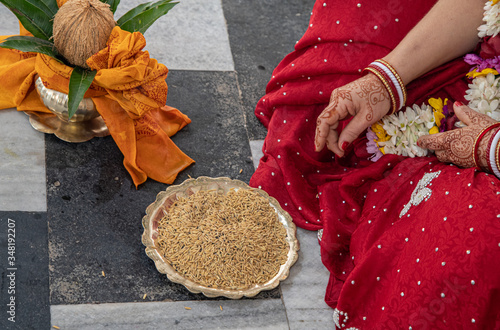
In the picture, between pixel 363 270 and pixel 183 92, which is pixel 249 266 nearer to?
pixel 363 270

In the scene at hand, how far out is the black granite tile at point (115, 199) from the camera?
1.56 meters

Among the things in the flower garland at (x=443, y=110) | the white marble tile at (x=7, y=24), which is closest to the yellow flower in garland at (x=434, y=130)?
the flower garland at (x=443, y=110)

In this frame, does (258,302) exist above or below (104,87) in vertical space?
below

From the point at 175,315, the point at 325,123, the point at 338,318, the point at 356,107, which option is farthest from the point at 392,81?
the point at 175,315

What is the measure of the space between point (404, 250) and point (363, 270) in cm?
14

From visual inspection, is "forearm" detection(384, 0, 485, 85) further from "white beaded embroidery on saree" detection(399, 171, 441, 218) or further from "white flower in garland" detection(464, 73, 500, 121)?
"white beaded embroidery on saree" detection(399, 171, 441, 218)

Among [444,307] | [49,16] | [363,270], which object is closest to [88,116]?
[49,16]

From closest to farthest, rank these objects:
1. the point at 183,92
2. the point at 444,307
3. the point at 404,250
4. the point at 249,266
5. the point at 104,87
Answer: the point at 444,307, the point at 404,250, the point at 249,266, the point at 104,87, the point at 183,92

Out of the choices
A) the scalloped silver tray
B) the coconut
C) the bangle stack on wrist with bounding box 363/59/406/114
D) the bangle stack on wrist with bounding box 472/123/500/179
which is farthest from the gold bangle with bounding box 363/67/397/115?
the coconut

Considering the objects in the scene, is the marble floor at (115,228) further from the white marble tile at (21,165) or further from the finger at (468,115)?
the finger at (468,115)

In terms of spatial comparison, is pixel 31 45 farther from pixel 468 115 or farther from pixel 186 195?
pixel 468 115

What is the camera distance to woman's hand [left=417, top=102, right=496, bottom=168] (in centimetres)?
145

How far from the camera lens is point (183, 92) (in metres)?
2.26

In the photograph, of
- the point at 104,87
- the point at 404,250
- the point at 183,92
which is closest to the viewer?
the point at 404,250
